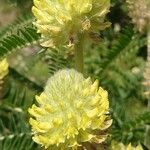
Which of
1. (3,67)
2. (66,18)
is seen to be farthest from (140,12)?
(3,67)

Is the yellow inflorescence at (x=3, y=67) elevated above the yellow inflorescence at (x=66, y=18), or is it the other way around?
the yellow inflorescence at (x=66, y=18)

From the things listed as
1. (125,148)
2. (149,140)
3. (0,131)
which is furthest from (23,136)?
(125,148)

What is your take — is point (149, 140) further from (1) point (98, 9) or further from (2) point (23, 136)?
(1) point (98, 9)

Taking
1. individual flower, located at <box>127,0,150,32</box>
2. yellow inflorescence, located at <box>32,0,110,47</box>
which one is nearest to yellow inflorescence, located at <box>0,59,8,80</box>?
individual flower, located at <box>127,0,150,32</box>

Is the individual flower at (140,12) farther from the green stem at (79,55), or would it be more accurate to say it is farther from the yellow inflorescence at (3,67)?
the yellow inflorescence at (3,67)

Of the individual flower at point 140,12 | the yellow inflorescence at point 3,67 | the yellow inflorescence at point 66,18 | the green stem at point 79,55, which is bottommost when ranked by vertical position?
the yellow inflorescence at point 3,67

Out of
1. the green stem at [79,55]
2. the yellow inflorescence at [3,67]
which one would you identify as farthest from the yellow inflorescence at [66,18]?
the yellow inflorescence at [3,67]

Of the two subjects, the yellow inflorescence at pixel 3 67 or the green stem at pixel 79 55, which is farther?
the yellow inflorescence at pixel 3 67

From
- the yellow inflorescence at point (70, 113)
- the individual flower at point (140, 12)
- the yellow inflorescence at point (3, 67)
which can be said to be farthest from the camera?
the yellow inflorescence at point (3, 67)
